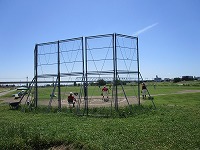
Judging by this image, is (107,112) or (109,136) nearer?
(109,136)

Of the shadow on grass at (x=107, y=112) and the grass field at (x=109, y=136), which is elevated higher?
the shadow on grass at (x=107, y=112)

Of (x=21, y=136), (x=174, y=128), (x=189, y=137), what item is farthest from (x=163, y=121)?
(x=21, y=136)

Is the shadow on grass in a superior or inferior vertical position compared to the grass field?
superior

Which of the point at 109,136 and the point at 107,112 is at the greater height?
the point at 107,112

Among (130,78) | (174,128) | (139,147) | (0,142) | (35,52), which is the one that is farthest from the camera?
(35,52)

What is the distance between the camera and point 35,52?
2112 cm

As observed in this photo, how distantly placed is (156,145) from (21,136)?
16.6 ft

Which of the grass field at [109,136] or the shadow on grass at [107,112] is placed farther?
the shadow on grass at [107,112]

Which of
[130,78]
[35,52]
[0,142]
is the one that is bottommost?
[0,142]

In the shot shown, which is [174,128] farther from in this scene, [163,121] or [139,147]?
[139,147]

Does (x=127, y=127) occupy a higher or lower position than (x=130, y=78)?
lower

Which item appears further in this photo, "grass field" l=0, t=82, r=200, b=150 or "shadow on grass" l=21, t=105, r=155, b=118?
"shadow on grass" l=21, t=105, r=155, b=118

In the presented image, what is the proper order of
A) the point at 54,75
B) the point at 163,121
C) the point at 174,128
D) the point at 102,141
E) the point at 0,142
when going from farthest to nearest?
1. the point at 54,75
2. the point at 163,121
3. the point at 174,128
4. the point at 0,142
5. the point at 102,141

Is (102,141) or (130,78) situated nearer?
(102,141)
